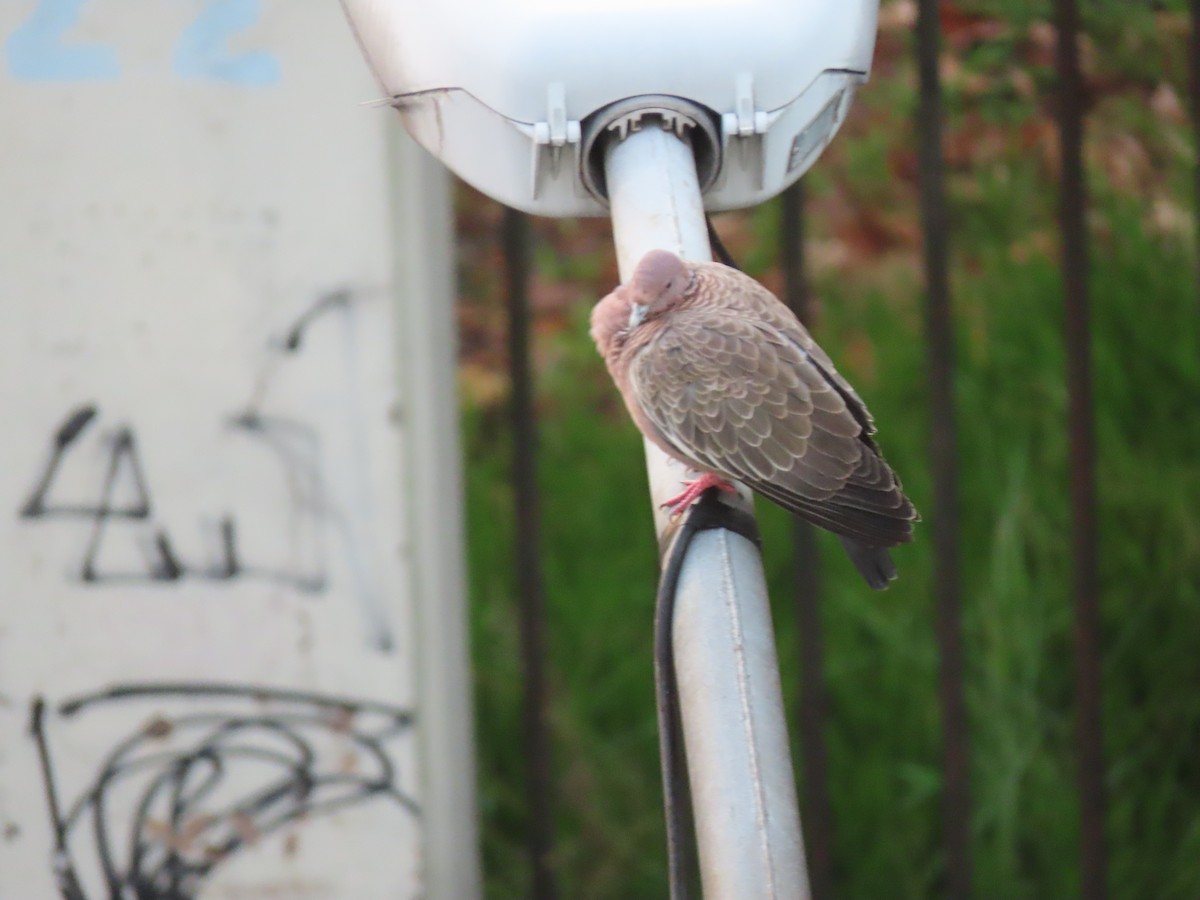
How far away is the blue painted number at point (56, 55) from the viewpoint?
6.42ft

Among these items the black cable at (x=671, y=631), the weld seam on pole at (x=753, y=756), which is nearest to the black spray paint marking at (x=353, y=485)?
→ the black cable at (x=671, y=631)

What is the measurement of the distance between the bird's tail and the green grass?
1.41 m

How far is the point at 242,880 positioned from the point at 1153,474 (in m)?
1.90

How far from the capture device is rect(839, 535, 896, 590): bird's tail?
148 cm

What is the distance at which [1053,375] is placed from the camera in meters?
3.22

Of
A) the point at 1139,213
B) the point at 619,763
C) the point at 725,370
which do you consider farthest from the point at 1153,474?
the point at 725,370

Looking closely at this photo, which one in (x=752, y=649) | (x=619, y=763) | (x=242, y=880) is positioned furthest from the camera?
(x=619, y=763)

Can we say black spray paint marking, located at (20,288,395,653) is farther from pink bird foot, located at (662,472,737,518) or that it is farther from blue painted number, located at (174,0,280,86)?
pink bird foot, located at (662,472,737,518)

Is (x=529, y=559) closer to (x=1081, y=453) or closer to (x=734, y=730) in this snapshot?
(x=1081, y=453)

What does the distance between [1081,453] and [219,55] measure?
→ 1.45m

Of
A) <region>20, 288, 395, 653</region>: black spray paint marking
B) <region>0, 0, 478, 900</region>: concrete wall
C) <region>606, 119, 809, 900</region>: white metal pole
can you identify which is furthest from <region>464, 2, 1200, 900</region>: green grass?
<region>606, 119, 809, 900</region>: white metal pole

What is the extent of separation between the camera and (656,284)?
1.15 metres

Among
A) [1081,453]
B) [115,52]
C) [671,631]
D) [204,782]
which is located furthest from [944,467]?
[671,631]

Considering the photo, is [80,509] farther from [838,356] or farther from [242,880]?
[838,356]
